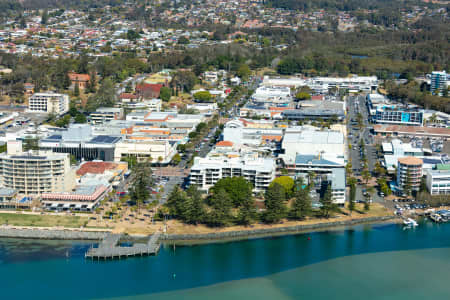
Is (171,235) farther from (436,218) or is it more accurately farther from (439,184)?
(439,184)

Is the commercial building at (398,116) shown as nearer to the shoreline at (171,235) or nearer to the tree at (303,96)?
the tree at (303,96)

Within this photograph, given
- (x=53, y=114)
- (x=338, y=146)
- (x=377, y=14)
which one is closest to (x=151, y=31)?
(x=377, y=14)

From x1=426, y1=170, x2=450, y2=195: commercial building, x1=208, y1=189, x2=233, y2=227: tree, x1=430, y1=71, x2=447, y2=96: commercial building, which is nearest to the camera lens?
x1=208, y1=189, x2=233, y2=227: tree

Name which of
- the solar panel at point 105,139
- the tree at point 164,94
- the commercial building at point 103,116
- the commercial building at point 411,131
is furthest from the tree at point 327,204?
the tree at point 164,94

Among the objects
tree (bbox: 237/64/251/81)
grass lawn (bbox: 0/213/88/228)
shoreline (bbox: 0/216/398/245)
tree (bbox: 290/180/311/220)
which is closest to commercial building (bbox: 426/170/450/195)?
tree (bbox: 290/180/311/220)

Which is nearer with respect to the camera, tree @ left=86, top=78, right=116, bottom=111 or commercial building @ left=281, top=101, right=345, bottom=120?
commercial building @ left=281, top=101, right=345, bottom=120

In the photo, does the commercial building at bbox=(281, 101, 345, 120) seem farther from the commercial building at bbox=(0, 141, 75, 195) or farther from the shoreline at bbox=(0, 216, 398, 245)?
the commercial building at bbox=(0, 141, 75, 195)
